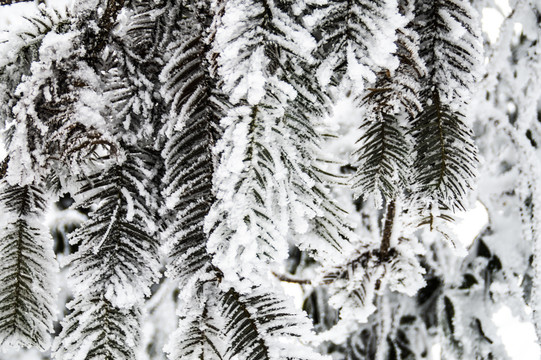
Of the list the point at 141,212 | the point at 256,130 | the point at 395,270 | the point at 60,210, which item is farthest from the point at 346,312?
the point at 60,210

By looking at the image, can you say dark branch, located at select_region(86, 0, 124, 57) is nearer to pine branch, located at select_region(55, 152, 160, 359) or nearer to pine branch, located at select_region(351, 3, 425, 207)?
pine branch, located at select_region(55, 152, 160, 359)

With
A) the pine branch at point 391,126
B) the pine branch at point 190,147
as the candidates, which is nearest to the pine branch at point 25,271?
the pine branch at point 190,147

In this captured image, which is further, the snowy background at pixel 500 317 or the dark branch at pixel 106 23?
the snowy background at pixel 500 317

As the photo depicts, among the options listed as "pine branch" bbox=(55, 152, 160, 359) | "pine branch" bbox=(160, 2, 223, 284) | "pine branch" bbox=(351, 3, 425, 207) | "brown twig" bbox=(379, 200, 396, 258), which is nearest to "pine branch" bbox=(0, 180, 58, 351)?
"pine branch" bbox=(55, 152, 160, 359)

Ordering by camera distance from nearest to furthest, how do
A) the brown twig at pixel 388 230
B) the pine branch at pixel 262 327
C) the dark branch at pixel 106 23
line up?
the pine branch at pixel 262 327 < the dark branch at pixel 106 23 < the brown twig at pixel 388 230

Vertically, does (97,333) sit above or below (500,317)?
below

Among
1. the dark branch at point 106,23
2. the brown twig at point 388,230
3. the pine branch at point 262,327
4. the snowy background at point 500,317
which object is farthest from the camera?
the snowy background at point 500,317

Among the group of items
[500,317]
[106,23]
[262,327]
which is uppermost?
[106,23]

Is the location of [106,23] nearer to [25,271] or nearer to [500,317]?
[25,271]

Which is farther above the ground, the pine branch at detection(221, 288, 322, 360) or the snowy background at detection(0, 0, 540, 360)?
the snowy background at detection(0, 0, 540, 360)

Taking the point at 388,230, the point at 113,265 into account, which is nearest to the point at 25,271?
the point at 113,265

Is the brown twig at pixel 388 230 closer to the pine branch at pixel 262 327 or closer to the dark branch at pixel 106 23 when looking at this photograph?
the pine branch at pixel 262 327

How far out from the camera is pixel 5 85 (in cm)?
53

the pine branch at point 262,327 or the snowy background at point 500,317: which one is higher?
the snowy background at point 500,317
